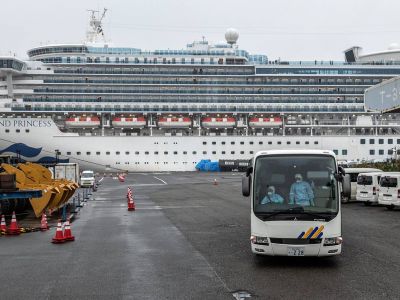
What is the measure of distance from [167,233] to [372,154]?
193 ft

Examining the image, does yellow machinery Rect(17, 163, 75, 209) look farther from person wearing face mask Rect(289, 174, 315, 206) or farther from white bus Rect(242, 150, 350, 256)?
person wearing face mask Rect(289, 174, 315, 206)

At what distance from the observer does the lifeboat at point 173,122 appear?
68.7 meters

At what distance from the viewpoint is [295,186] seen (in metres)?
11.5

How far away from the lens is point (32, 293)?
904 cm

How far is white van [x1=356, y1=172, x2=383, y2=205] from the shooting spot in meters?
24.8

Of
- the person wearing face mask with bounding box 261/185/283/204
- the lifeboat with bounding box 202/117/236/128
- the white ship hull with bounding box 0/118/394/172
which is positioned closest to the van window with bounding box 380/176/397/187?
the person wearing face mask with bounding box 261/185/283/204

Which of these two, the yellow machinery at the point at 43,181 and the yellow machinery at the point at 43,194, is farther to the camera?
the yellow machinery at the point at 43,181

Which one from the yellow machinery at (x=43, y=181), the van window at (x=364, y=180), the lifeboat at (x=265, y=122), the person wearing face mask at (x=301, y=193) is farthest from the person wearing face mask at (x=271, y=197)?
the lifeboat at (x=265, y=122)

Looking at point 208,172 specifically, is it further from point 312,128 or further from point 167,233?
point 167,233

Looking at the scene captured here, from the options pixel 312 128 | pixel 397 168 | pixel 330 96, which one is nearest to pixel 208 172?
pixel 312 128

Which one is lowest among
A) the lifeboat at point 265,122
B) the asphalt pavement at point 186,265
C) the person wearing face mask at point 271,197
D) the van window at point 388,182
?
the asphalt pavement at point 186,265

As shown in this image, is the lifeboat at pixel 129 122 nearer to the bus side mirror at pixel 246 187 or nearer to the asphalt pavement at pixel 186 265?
the asphalt pavement at pixel 186 265

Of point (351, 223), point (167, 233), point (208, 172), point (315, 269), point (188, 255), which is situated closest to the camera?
point (315, 269)

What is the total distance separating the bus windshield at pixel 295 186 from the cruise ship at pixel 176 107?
55.3 m
